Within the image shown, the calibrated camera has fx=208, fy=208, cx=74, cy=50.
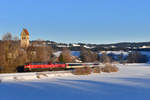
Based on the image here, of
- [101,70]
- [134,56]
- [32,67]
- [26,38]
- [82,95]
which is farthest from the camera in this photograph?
[134,56]

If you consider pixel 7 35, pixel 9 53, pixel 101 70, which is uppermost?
pixel 7 35

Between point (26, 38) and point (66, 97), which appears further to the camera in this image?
point (26, 38)

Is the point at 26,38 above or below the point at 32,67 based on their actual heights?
above

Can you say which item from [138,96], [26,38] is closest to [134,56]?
[26,38]

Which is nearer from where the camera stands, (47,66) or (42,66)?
(42,66)

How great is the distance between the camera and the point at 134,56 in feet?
319

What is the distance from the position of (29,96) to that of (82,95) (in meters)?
4.21

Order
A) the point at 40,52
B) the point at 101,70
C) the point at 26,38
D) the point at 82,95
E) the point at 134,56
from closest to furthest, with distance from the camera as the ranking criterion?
the point at 82,95 < the point at 101,70 < the point at 40,52 < the point at 26,38 < the point at 134,56

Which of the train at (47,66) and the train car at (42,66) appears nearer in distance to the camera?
the train car at (42,66)

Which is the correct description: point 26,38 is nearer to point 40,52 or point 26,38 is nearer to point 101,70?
point 40,52

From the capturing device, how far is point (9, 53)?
43.4 meters

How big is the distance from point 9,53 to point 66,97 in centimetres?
3052

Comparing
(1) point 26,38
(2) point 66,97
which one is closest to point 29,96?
(2) point 66,97

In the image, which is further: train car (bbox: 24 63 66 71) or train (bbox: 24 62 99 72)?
train (bbox: 24 62 99 72)
